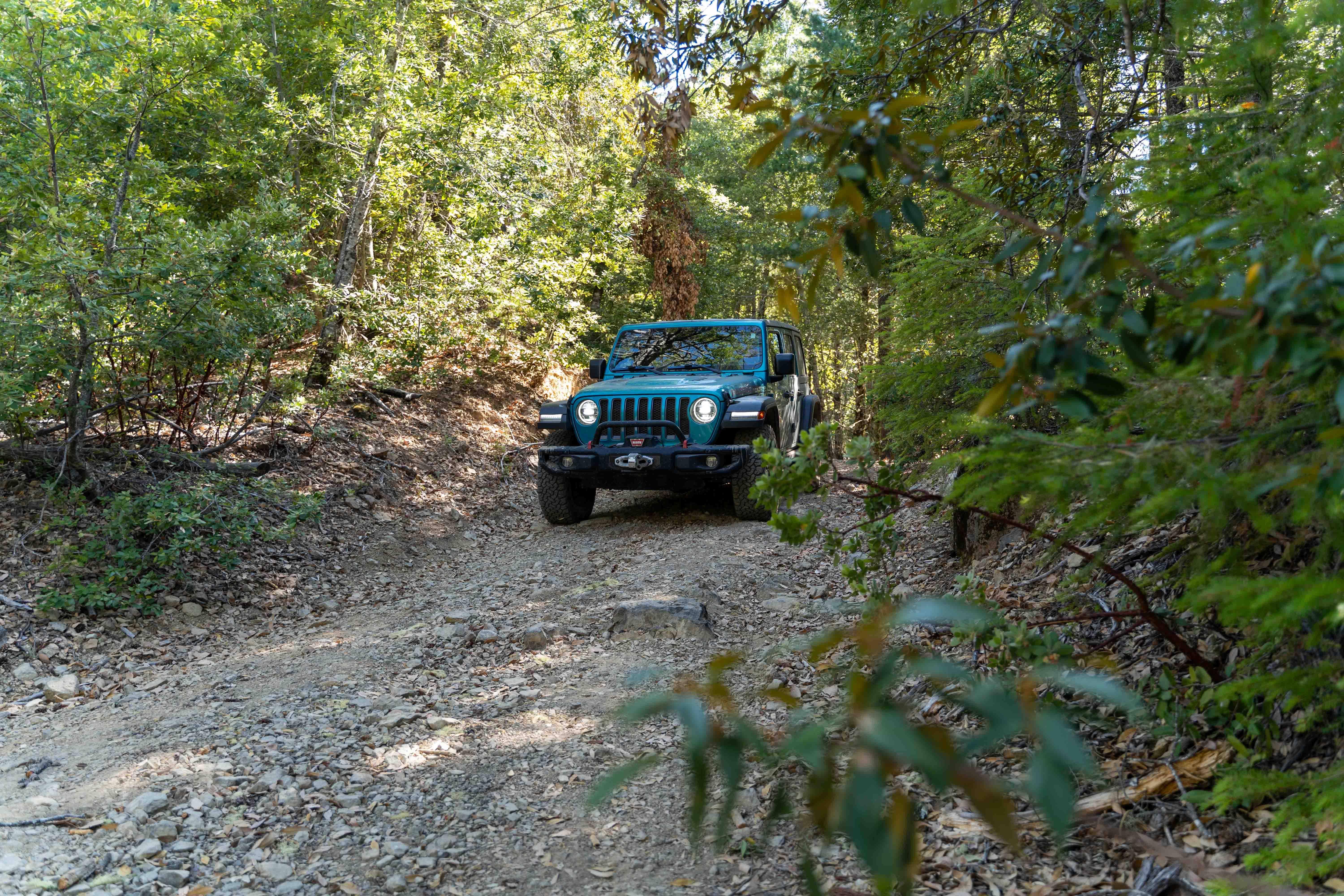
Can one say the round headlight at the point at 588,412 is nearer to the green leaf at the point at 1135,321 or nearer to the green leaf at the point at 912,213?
the green leaf at the point at 912,213

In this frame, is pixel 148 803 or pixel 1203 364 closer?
pixel 1203 364

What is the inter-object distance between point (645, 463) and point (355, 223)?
4864 millimetres

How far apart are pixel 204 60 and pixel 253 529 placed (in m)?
3.50

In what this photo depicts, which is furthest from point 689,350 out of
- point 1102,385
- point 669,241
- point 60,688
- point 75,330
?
point 669,241

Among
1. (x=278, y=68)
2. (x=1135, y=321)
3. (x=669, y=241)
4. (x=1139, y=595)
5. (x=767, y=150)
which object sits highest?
(x=278, y=68)

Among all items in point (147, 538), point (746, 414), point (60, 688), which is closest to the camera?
point (60, 688)

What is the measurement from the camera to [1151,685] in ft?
8.61

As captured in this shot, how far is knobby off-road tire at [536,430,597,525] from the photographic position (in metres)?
7.58

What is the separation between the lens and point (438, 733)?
3.54m

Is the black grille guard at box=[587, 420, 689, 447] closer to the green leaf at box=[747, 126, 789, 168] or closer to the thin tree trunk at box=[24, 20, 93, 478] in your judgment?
the thin tree trunk at box=[24, 20, 93, 478]

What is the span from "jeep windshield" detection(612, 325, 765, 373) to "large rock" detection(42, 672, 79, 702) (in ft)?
16.8

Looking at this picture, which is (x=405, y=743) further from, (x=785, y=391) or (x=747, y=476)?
(x=785, y=391)

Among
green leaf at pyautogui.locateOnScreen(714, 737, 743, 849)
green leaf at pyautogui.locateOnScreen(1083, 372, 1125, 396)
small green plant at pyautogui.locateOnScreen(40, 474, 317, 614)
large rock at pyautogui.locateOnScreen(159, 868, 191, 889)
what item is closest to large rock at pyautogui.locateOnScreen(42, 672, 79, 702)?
small green plant at pyautogui.locateOnScreen(40, 474, 317, 614)

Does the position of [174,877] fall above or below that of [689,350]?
below
